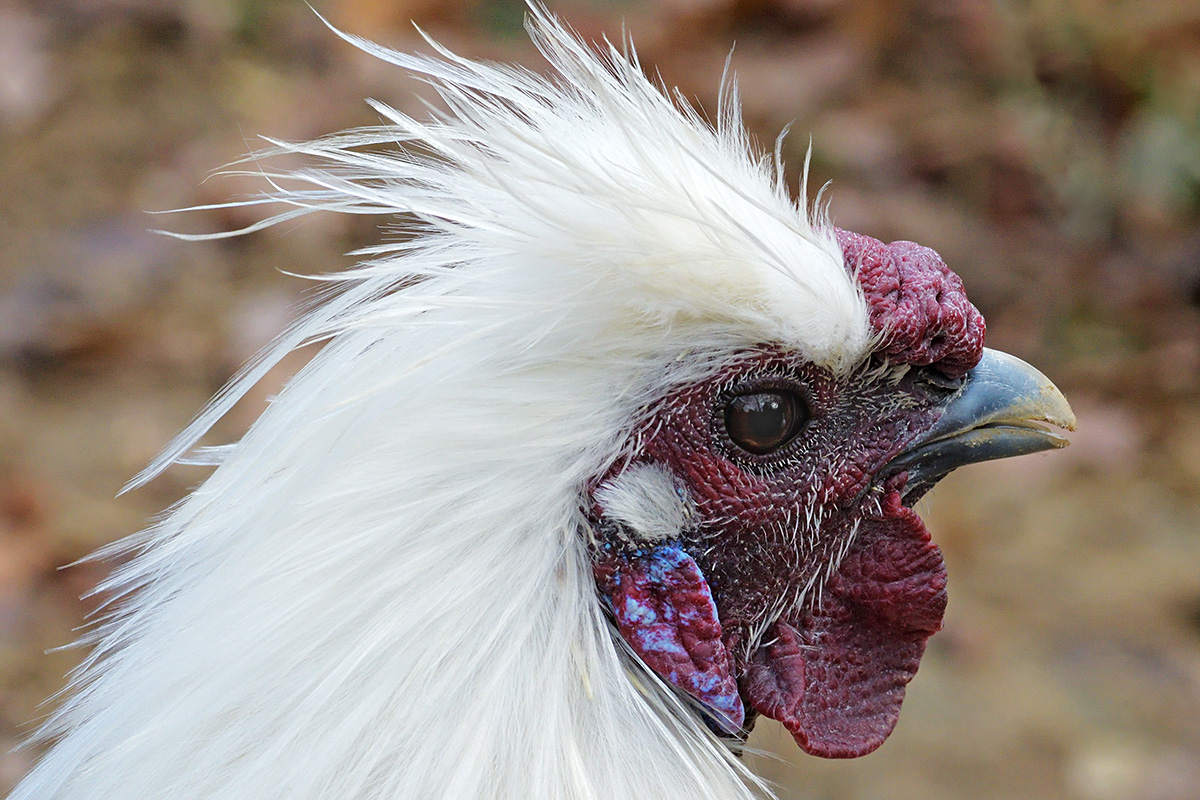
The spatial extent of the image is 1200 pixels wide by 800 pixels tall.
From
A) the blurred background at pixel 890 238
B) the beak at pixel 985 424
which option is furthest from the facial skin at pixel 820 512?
the blurred background at pixel 890 238

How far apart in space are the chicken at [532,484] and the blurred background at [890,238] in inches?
64.2

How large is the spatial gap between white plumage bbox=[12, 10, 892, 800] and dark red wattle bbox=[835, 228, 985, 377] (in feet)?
0.28

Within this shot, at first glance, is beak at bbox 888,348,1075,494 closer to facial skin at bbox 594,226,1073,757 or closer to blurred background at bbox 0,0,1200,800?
facial skin at bbox 594,226,1073,757

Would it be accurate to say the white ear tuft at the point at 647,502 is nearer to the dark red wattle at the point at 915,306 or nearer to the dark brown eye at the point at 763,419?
the dark brown eye at the point at 763,419

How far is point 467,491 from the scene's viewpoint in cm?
149

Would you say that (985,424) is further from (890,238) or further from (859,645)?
(890,238)

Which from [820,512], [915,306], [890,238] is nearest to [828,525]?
[820,512]

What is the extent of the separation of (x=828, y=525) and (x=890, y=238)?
3403 mm

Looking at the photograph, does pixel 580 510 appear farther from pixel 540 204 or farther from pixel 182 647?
pixel 182 647

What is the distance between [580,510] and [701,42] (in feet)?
14.6

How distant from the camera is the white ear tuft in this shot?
5.18ft

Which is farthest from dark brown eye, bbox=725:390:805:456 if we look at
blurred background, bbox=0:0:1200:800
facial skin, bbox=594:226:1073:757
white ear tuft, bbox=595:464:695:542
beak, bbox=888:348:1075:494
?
blurred background, bbox=0:0:1200:800

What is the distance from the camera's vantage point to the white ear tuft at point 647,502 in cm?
158

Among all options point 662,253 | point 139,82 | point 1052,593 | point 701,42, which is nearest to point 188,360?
point 139,82
